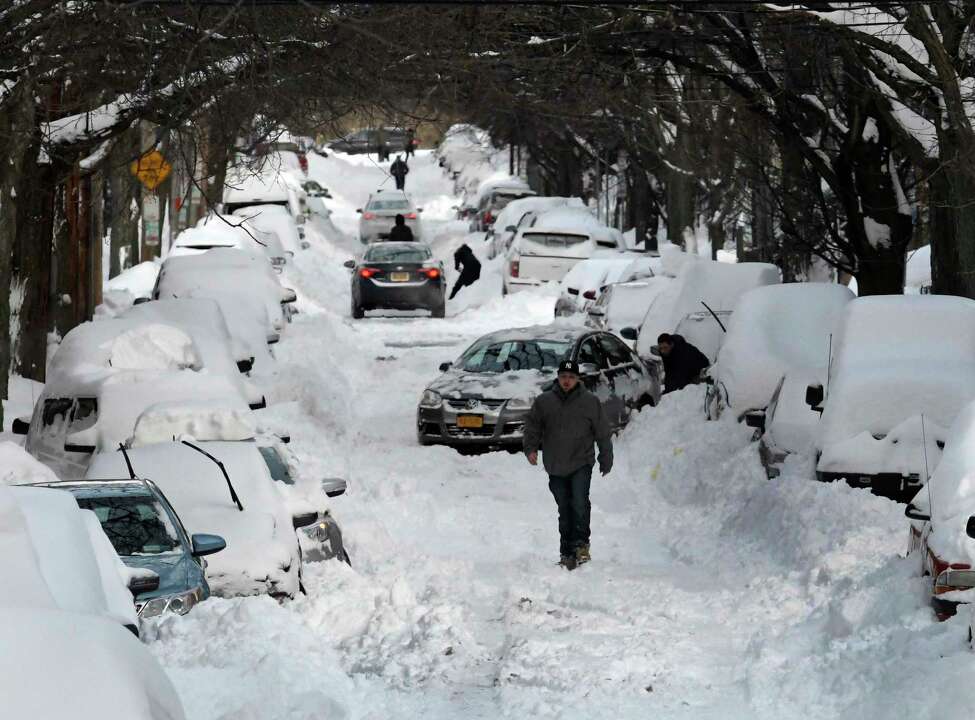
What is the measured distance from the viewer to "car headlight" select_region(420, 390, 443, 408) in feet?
66.4

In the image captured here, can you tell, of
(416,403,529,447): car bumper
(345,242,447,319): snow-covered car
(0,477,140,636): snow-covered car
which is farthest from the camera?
(345,242,447,319): snow-covered car

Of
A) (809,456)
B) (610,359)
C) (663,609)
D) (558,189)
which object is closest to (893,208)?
(610,359)

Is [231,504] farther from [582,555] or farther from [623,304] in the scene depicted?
[623,304]

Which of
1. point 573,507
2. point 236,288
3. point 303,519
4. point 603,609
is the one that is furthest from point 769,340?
point 236,288

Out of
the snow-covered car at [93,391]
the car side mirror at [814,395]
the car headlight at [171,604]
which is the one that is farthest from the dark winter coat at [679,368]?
the car headlight at [171,604]

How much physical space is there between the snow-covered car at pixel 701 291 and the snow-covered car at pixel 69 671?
64.8 feet

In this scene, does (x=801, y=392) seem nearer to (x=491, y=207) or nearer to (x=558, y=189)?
(x=491, y=207)

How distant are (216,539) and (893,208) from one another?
15834 mm

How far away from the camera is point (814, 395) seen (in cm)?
1460

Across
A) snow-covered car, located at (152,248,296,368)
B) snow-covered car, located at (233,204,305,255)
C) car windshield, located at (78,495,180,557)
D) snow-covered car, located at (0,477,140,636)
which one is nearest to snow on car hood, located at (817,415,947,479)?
car windshield, located at (78,495,180,557)

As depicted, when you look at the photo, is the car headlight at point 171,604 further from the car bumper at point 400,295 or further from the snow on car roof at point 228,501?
the car bumper at point 400,295

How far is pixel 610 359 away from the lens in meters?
21.8

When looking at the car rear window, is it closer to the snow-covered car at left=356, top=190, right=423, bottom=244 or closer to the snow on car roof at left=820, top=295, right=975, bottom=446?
the snow-covered car at left=356, top=190, right=423, bottom=244

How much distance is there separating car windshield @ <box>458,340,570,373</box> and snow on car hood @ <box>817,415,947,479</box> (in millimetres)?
7611
